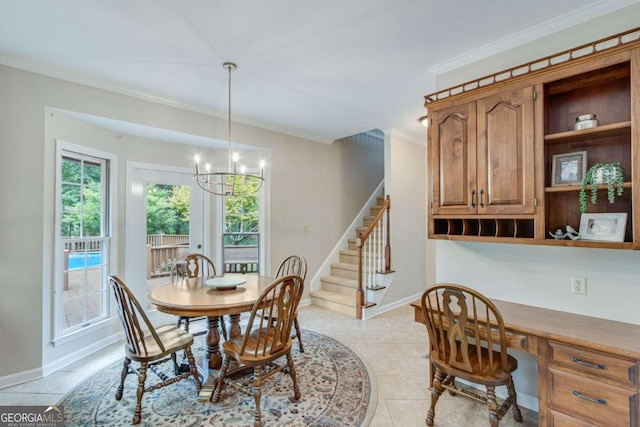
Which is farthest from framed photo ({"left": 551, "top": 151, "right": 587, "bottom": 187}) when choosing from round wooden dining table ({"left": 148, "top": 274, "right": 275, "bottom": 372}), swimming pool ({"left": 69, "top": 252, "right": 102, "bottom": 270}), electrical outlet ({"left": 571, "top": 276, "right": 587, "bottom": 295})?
swimming pool ({"left": 69, "top": 252, "right": 102, "bottom": 270})

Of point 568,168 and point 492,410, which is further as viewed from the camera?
point 568,168

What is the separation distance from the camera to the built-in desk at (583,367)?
146 centimetres

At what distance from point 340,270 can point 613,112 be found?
148 inches

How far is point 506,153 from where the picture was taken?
207cm

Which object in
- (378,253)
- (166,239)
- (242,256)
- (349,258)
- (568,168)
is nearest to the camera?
(568,168)

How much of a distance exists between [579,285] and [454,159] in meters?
1.16

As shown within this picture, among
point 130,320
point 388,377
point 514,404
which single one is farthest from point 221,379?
point 514,404

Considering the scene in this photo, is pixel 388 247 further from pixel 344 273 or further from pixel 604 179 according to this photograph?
pixel 604 179

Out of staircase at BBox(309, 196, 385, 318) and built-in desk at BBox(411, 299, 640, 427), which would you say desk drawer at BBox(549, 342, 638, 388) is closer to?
built-in desk at BBox(411, 299, 640, 427)

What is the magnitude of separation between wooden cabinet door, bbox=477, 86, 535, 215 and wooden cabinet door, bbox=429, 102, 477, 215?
0.19 feet

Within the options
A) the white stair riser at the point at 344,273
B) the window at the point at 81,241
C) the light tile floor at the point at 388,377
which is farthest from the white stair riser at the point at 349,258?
the window at the point at 81,241

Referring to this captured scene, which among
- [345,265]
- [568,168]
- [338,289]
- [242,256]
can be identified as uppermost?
[568,168]

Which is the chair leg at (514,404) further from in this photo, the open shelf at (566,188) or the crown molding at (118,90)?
the crown molding at (118,90)

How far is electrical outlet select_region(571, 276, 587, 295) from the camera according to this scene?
1.96m
